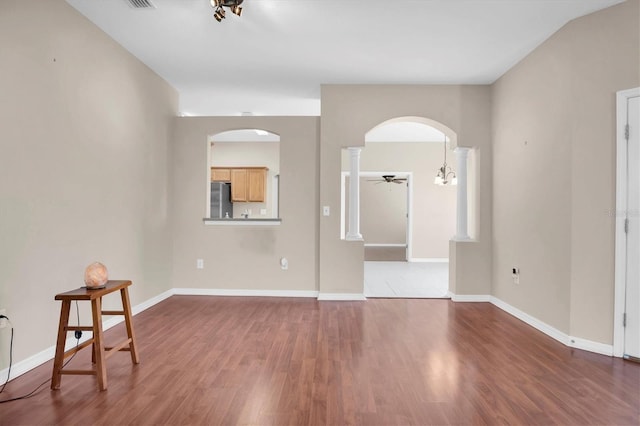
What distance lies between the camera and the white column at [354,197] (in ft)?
15.8

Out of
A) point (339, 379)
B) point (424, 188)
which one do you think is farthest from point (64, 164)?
point (424, 188)

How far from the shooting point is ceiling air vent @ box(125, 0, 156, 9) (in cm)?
293

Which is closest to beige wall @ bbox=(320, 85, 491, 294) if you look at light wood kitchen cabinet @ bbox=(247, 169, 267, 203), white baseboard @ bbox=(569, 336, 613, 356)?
white baseboard @ bbox=(569, 336, 613, 356)

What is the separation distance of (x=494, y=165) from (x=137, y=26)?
4.20m

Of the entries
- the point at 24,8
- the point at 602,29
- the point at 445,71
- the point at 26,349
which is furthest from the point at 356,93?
the point at 26,349

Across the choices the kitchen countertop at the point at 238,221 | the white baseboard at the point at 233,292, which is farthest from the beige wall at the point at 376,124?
the kitchen countertop at the point at 238,221

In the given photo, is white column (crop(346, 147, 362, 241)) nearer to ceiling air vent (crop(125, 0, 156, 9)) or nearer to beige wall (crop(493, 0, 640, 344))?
beige wall (crop(493, 0, 640, 344))

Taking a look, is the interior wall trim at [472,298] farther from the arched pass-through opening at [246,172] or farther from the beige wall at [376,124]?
the arched pass-through opening at [246,172]

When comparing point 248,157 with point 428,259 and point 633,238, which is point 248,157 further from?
point 633,238

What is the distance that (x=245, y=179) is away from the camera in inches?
316

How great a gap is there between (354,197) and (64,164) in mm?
3187

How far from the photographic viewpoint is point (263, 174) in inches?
316

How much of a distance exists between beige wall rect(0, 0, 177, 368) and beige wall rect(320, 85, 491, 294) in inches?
84.2

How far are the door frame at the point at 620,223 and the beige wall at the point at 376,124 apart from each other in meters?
1.82
